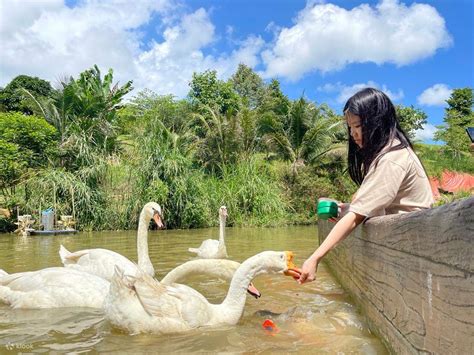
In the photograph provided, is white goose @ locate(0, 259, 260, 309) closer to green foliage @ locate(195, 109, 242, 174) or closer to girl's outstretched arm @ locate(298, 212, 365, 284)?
girl's outstretched arm @ locate(298, 212, 365, 284)

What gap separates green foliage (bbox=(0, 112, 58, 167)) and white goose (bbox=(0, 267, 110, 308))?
1562cm

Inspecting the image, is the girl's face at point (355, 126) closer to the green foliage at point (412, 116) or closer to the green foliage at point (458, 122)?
the green foliage at point (458, 122)

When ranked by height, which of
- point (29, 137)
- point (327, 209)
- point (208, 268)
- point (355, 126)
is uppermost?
point (29, 137)

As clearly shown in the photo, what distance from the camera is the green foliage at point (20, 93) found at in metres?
37.0

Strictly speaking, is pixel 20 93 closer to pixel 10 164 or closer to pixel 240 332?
pixel 10 164

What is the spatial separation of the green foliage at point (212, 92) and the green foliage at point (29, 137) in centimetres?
2044

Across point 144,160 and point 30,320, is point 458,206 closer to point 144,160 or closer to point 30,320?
point 30,320

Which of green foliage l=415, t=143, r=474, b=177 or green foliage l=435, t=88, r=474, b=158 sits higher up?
green foliage l=435, t=88, r=474, b=158

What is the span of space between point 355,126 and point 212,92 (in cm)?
3799

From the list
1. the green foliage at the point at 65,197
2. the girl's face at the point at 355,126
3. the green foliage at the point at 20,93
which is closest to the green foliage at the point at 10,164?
the green foliage at the point at 65,197

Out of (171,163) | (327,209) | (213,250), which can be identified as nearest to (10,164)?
(171,163)

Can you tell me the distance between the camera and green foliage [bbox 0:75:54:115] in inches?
1457

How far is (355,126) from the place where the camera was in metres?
3.18

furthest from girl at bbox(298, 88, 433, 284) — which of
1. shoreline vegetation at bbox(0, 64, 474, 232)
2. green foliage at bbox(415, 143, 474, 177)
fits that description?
green foliage at bbox(415, 143, 474, 177)
